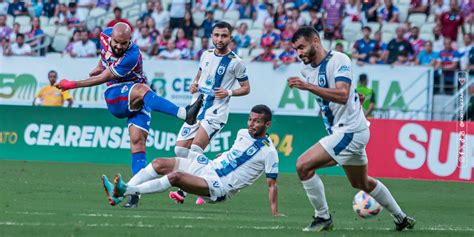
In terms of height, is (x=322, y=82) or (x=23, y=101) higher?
(x=322, y=82)

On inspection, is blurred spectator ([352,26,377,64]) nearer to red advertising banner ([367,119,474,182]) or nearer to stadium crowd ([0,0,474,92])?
stadium crowd ([0,0,474,92])

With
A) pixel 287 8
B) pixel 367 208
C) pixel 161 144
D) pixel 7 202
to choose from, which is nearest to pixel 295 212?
pixel 367 208

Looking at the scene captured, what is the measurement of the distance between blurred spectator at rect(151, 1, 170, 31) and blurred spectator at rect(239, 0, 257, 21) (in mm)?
2026

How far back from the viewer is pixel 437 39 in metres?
27.0

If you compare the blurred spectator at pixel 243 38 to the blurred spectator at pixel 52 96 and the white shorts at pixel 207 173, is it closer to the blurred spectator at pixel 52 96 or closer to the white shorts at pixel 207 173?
the blurred spectator at pixel 52 96

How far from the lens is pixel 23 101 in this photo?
95.2 feet

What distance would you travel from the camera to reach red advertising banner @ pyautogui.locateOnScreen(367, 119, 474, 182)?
2178 cm

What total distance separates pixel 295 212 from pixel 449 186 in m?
7.14

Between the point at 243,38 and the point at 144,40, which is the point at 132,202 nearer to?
the point at 243,38

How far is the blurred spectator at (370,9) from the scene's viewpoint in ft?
92.6

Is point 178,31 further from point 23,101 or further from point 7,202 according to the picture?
point 7,202

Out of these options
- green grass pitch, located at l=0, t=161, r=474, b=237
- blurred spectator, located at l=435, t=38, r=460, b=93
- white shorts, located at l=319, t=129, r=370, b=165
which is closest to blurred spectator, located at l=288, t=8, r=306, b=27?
blurred spectator, located at l=435, t=38, r=460, b=93

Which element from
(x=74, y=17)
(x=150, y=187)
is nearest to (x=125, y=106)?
(x=150, y=187)

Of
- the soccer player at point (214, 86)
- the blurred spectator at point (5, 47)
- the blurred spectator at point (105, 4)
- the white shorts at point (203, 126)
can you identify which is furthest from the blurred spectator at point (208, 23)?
the white shorts at point (203, 126)
